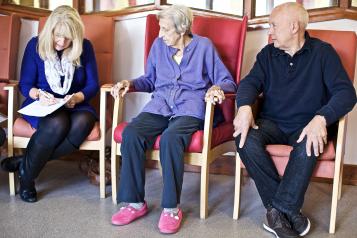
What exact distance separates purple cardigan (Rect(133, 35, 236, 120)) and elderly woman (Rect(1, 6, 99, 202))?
0.33 metres

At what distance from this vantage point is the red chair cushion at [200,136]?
2074 millimetres

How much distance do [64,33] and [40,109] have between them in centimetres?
41

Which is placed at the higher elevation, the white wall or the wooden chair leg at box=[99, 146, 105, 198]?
the white wall

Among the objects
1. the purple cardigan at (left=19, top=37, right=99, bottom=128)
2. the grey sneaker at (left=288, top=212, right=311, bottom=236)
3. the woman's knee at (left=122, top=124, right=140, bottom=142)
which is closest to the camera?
the grey sneaker at (left=288, top=212, right=311, bottom=236)

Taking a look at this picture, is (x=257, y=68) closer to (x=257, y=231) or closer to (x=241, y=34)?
(x=241, y=34)

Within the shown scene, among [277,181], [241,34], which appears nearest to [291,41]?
[241,34]

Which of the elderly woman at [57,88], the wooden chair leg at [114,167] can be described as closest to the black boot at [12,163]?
the elderly woman at [57,88]

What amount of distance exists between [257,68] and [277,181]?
0.56m

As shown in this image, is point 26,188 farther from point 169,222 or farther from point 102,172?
point 169,222

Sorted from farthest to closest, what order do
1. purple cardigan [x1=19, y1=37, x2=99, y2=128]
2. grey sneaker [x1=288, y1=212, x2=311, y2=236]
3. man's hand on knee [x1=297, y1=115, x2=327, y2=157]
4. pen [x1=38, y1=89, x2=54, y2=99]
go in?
purple cardigan [x1=19, y1=37, x2=99, y2=128]
pen [x1=38, y1=89, x2=54, y2=99]
grey sneaker [x1=288, y1=212, x2=311, y2=236]
man's hand on knee [x1=297, y1=115, x2=327, y2=157]

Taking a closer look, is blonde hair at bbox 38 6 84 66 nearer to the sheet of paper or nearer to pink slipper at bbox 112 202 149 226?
the sheet of paper

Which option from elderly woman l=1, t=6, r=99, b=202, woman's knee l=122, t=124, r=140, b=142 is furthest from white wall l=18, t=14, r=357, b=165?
woman's knee l=122, t=124, r=140, b=142

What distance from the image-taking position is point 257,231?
6.78ft

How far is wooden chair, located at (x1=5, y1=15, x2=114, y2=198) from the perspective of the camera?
7.75 ft
